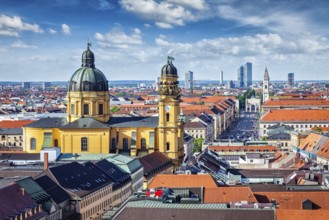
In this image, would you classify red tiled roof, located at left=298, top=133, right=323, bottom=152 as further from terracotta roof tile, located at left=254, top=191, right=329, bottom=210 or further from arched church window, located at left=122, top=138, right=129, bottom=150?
terracotta roof tile, located at left=254, top=191, right=329, bottom=210

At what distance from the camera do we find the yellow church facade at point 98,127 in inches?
4547

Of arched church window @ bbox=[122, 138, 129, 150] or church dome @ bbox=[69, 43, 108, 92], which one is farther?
arched church window @ bbox=[122, 138, 129, 150]

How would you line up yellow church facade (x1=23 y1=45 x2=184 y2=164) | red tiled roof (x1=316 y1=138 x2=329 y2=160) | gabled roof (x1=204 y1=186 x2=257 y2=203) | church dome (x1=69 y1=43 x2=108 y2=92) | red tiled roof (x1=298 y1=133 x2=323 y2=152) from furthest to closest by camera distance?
red tiled roof (x1=298 y1=133 x2=323 y2=152) → red tiled roof (x1=316 y1=138 x2=329 y2=160) → church dome (x1=69 y1=43 x2=108 y2=92) → yellow church facade (x1=23 y1=45 x2=184 y2=164) → gabled roof (x1=204 y1=186 x2=257 y2=203)

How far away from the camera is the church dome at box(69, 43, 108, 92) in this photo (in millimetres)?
116875

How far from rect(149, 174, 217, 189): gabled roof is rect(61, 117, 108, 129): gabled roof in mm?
34671

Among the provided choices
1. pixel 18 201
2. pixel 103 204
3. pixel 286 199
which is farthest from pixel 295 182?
pixel 18 201

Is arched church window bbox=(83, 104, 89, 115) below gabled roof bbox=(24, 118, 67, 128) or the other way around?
the other way around

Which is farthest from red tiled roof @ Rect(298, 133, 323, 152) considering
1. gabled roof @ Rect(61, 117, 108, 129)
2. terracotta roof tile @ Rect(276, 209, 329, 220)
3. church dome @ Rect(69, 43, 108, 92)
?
terracotta roof tile @ Rect(276, 209, 329, 220)

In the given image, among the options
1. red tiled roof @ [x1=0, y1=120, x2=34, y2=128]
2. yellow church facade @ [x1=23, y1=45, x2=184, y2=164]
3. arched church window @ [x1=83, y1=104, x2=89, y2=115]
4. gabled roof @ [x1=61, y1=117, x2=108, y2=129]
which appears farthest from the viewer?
red tiled roof @ [x1=0, y1=120, x2=34, y2=128]

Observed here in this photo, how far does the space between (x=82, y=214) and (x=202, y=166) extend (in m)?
31.7

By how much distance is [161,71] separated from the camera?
121438 mm

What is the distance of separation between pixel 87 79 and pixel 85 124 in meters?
8.21

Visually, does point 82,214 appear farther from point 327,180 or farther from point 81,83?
point 81,83

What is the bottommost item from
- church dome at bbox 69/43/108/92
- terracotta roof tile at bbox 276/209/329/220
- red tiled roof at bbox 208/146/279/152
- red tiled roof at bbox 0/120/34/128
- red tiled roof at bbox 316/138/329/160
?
red tiled roof at bbox 208/146/279/152
